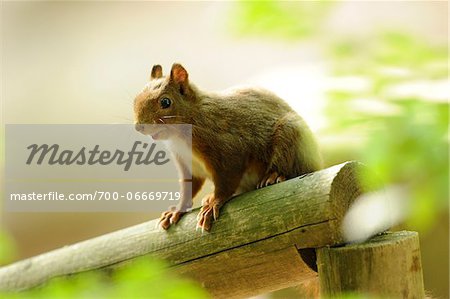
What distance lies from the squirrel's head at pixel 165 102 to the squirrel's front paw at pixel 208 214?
25 centimetres

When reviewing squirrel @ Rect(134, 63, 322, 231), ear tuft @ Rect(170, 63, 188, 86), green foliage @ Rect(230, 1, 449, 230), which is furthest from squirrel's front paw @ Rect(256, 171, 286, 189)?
green foliage @ Rect(230, 1, 449, 230)

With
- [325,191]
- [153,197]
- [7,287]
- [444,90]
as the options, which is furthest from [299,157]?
[7,287]

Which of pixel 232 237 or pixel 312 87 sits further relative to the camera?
pixel 312 87

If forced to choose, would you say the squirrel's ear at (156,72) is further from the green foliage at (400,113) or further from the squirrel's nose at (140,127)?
the green foliage at (400,113)

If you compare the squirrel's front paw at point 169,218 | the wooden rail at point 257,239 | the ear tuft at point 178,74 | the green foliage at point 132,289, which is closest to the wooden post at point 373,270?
the wooden rail at point 257,239

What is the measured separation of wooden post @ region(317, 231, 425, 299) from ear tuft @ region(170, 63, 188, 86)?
0.64 meters

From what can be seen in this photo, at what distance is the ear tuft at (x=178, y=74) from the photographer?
189 cm

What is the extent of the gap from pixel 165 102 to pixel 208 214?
0.34 m

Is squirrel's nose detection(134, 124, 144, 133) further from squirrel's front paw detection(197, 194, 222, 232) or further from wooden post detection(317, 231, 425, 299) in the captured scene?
wooden post detection(317, 231, 425, 299)

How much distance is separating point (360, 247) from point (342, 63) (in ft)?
1.50

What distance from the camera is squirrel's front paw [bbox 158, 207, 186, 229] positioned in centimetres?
200

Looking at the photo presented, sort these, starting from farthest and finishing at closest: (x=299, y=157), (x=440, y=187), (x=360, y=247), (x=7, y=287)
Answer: (x=7, y=287) < (x=299, y=157) < (x=360, y=247) < (x=440, y=187)

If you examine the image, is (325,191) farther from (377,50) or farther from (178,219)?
(178,219)

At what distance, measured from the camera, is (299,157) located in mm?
1953
